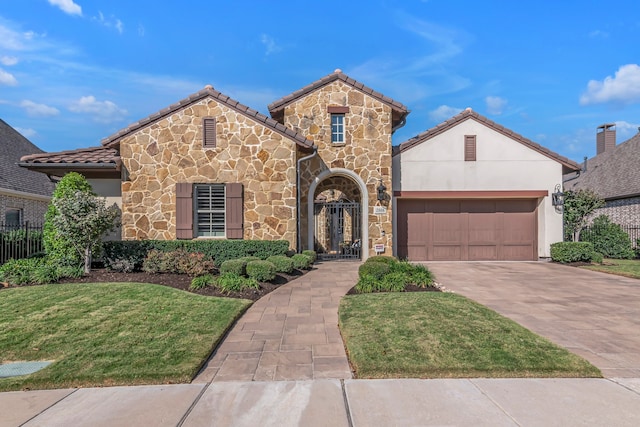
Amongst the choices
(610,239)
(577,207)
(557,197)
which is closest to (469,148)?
(557,197)

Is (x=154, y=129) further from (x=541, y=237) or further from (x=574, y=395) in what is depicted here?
(x=541, y=237)

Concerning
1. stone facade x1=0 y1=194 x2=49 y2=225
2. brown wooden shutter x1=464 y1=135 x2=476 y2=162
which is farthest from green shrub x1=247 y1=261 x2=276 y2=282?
stone facade x1=0 y1=194 x2=49 y2=225

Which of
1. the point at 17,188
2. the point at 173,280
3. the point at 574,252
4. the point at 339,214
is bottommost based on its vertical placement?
the point at 173,280

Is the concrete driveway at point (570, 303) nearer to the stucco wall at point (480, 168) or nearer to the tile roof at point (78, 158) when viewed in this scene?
the stucco wall at point (480, 168)

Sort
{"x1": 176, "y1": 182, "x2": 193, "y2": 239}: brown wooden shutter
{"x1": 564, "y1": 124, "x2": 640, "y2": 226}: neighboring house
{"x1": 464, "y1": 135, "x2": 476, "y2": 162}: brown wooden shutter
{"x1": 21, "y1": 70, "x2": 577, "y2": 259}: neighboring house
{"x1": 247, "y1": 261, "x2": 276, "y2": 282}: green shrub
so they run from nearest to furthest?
{"x1": 247, "y1": 261, "x2": 276, "y2": 282}: green shrub → {"x1": 176, "y1": 182, "x2": 193, "y2": 239}: brown wooden shutter → {"x1": 21, "y1": 70, "x2": 577, "y2": 259}: neighboring house → {"x1": 464, "y1": 135, "x2": 476, "y2": 162}: brown wooden shutter → {"x1": 564, "y1": 124, "x2": 640, "y2": 226}: neighboring house

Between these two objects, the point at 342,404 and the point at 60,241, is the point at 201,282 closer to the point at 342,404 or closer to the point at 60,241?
the point at 60,241

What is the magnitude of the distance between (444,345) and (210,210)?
886cm

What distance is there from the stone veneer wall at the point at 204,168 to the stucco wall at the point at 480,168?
5250 mm

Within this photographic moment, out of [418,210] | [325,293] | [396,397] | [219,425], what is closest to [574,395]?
[396,397]

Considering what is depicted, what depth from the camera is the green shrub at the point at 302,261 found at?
1059cm

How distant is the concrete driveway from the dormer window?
588 centimetres

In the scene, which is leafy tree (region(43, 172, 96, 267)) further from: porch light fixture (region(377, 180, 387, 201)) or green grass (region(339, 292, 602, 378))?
porch light fixture (region(377, 180, 387, 201))

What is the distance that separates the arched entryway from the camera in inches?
537

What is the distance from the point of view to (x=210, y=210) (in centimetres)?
1160
